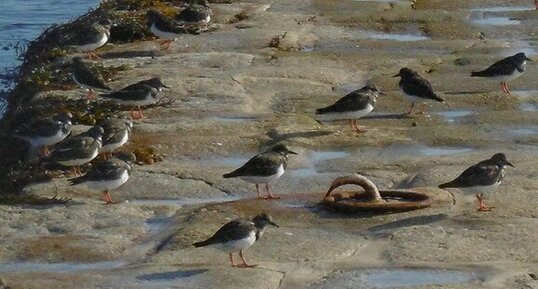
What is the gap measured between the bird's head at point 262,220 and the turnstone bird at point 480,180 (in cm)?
198

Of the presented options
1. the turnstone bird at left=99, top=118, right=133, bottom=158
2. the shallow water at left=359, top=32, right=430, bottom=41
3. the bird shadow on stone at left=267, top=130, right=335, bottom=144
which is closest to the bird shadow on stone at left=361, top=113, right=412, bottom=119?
the bird shadow on stone at left=267, top=130, right=335, bottom=144

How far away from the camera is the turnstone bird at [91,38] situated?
18094 millimetres

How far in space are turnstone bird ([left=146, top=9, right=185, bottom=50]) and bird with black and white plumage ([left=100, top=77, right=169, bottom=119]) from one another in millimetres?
3459

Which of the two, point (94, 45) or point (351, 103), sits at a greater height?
point (351, 103)

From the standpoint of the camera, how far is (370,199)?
37.9 feet

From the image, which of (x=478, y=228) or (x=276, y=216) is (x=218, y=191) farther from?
(x=478, y=228)

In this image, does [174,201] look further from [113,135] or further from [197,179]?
[113,135]

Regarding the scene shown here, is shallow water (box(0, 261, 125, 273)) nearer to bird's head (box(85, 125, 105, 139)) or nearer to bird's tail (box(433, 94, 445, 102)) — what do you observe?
bird's head (box(85, 125, 105, 139))

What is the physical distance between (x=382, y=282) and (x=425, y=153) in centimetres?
422

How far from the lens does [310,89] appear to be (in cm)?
1653

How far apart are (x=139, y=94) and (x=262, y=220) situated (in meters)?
4.95

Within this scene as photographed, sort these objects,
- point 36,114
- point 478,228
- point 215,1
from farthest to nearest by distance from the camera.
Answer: point 215,1
point 36,114
point 478,228

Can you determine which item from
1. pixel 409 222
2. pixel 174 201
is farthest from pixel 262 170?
pixel 409 222

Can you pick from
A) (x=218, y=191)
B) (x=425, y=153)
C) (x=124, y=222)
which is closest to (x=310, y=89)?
(x=425, y=153)
